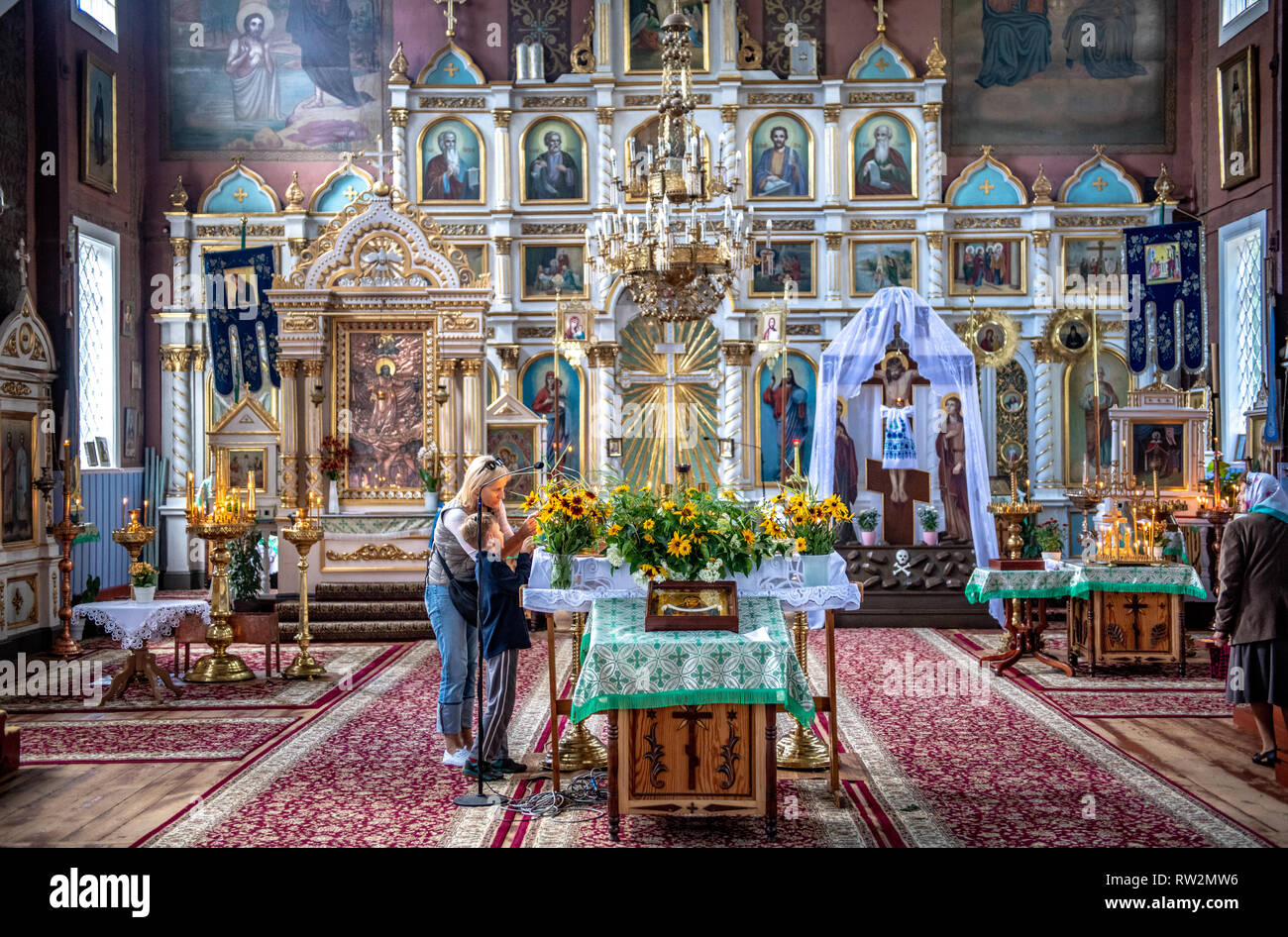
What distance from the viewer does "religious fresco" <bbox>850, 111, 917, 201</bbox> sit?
1534cm

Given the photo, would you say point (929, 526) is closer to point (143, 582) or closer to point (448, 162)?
point (143, 582)

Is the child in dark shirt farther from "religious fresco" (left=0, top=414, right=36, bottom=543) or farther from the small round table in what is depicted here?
"religious fresco" (left=0, top=414, right=36, bottom=543)

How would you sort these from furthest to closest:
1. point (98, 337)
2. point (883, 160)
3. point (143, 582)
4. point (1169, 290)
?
point (883, 160) < point (1169, 290) < point (98, 337) < point (143, 582)

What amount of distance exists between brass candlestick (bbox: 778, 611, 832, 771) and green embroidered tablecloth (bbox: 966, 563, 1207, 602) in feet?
9.44

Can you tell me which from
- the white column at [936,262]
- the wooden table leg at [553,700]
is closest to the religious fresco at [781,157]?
the white column at [936,262]

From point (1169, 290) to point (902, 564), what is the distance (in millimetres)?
5914

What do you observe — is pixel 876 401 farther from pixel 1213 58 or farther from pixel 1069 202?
pixel 1213 58

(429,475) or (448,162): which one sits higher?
(448,162)

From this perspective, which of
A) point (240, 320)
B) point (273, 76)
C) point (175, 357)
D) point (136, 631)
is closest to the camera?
Answer: point (136, 631)

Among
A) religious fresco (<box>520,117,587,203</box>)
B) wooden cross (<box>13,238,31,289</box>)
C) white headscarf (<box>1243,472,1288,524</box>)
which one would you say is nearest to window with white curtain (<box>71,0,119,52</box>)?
wooden cross (<box>13,238,31,289</box>)

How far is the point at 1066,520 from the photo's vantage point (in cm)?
1505

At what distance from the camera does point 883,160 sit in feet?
50.3

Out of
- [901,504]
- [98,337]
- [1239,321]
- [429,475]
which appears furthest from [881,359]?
[98,337]

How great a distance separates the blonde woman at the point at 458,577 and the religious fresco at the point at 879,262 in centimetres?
1046
